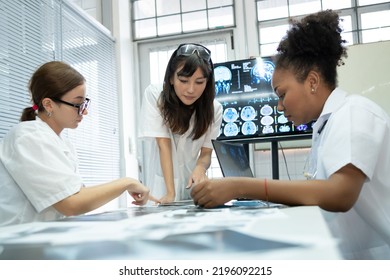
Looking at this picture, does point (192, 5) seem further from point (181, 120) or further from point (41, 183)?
point (41, 183)

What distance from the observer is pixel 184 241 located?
0.49m

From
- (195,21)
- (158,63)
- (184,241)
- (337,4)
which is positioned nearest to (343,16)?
(337,4)

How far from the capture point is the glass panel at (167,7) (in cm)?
383

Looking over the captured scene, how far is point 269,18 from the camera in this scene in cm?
357

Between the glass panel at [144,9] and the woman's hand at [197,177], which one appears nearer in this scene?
the woman's hand at [197,177]

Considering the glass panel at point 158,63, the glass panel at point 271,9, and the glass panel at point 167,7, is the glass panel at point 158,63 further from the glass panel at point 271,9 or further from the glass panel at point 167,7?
the glass panel at point 271,9

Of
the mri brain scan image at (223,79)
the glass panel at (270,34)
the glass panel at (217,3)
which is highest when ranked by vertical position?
the glass panel at (217,3)

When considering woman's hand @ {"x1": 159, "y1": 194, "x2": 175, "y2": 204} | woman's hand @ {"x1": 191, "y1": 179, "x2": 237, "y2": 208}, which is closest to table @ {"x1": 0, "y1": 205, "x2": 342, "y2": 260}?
woman's hand @ {"x1": 191, "y1": 179, "x2": 237, "y2": 208}

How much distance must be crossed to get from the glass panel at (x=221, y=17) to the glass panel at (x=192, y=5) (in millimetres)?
123

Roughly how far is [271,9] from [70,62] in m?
1.99

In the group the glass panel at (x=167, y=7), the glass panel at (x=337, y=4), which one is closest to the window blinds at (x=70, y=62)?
the glass panel at (x=167, y=7)
